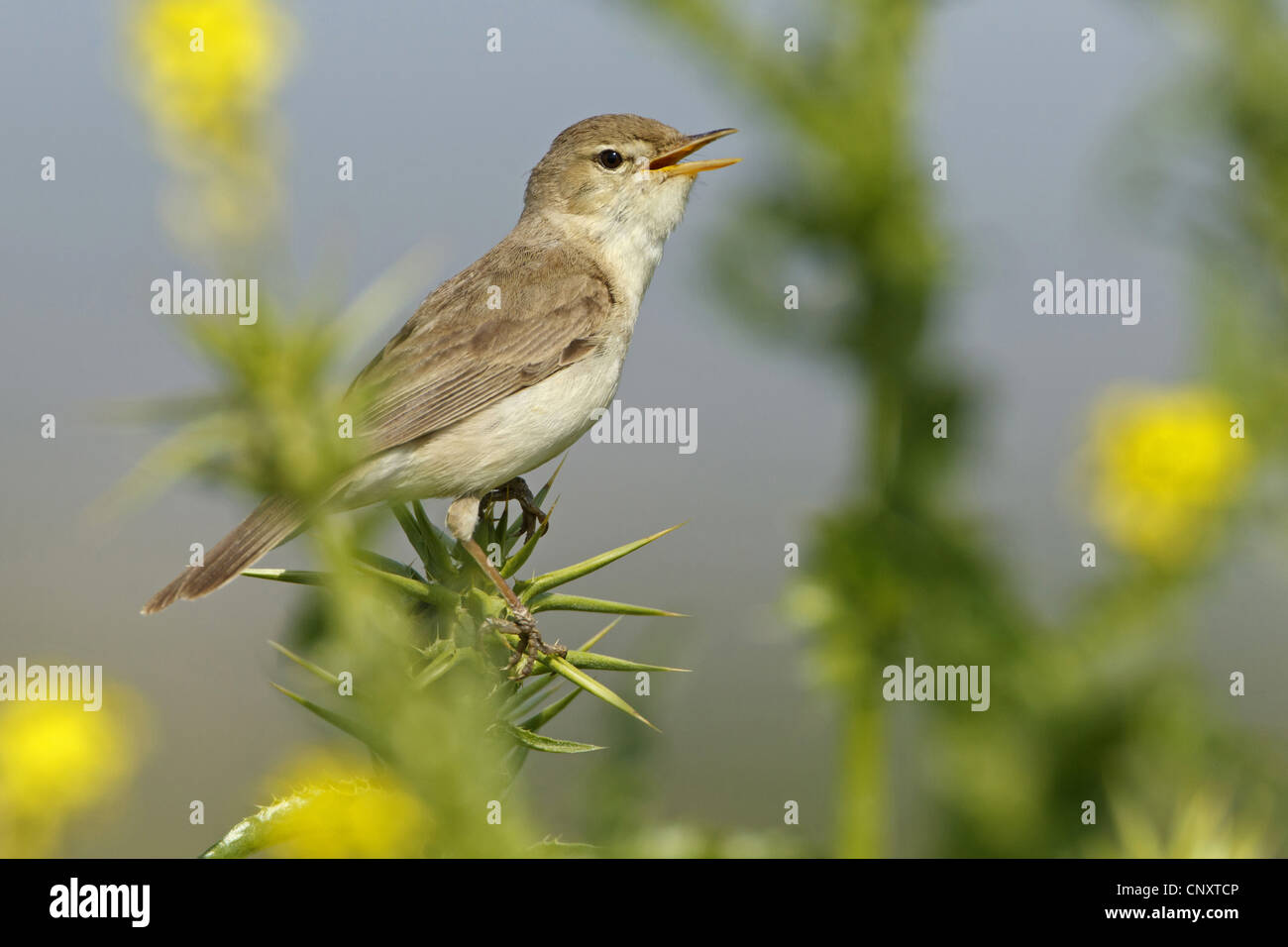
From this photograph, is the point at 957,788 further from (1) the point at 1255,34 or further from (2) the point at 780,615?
(1) the point at 1255,34

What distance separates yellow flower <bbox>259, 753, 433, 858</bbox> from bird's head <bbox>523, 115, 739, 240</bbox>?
160 inches

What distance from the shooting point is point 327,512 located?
809 mm

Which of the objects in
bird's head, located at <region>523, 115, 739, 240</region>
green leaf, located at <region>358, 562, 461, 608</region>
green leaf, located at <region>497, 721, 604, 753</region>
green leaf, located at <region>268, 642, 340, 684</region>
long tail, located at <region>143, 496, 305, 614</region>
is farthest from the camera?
bird's head, located at <region>523, 115, 739, 240</region>

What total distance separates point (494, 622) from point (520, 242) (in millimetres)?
Result: 3921

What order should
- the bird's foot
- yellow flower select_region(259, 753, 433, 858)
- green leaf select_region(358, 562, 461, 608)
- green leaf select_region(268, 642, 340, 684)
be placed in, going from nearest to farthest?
yellow flower select_region(259, 753, 433, 858)
green leaf select_region(268, 642, 340, 684)
green leaf select_region(358, 562, 461, 608)
the bird's foot

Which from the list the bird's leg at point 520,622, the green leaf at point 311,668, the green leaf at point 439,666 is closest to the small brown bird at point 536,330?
the bird's leg at point 520,622

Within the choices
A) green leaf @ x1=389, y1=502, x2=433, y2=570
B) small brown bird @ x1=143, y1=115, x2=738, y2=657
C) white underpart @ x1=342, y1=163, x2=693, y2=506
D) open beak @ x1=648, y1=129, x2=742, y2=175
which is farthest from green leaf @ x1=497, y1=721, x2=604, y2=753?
open beak @ x1=648, y1=129, x2=742, y2=175

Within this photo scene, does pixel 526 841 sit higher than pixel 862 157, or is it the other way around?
pixel 862 157

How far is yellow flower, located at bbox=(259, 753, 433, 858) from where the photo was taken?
0.93 metres

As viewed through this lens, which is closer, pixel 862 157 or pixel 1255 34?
pixel 862 157

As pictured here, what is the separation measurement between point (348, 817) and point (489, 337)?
12.3 ft

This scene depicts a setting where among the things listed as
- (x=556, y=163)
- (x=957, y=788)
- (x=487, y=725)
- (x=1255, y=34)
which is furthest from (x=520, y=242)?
(x=957, y=788)

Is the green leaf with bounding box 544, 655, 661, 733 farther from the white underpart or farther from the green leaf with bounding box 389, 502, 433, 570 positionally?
the white underpart

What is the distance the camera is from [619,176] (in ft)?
17.3
